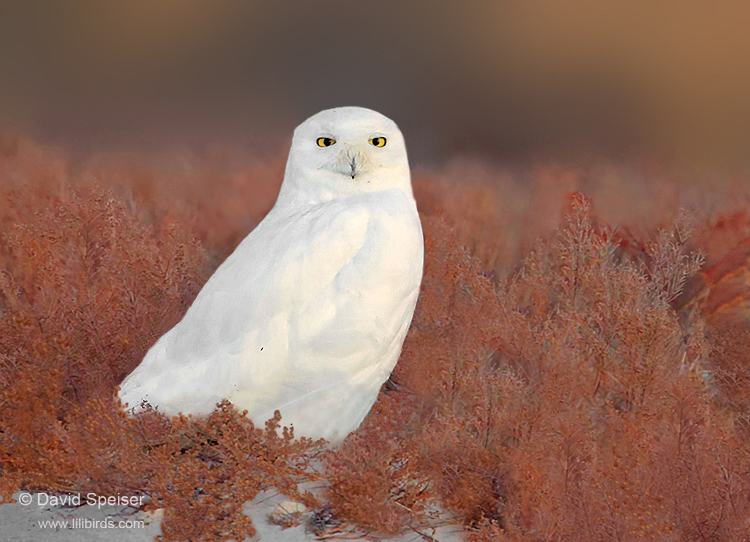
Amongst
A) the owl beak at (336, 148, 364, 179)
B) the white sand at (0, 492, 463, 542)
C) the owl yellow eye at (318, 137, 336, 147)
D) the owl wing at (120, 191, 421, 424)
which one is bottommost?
the white sand at (0, 492, 463, 542)

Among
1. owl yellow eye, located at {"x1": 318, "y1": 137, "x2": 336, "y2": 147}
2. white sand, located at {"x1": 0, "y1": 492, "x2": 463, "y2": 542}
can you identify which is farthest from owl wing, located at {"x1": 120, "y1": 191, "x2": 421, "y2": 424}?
white sand, located at {"x1": 0, "y1": 492, "x2": 463, "y2": 542}

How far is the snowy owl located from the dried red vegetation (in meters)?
0.11

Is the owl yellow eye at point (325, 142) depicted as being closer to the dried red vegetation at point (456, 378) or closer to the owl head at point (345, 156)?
the owl head at point (345, 156)

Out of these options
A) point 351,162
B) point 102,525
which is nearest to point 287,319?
point 351,162

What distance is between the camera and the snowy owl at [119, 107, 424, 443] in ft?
7.52

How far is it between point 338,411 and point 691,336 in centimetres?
151

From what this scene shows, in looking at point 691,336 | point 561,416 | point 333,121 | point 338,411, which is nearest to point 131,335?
point 338,411

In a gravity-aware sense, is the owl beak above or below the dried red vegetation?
above

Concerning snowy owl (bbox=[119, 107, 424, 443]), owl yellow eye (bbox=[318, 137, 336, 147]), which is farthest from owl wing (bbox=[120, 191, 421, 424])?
owl yellow eye (bbox=[318, 137, 336, 147])

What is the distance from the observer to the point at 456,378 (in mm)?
2752

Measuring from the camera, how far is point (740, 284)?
362cm

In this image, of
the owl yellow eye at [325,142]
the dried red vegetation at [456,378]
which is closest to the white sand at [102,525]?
the dried red vegetation at [456,378]

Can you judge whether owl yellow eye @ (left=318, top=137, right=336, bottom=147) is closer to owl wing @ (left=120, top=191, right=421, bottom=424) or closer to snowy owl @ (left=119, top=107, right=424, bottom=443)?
snowy owl @ (left=119, top=107, right=424, bottom=443)

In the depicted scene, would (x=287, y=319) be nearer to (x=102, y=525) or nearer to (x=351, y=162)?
(x=351, y=162)
